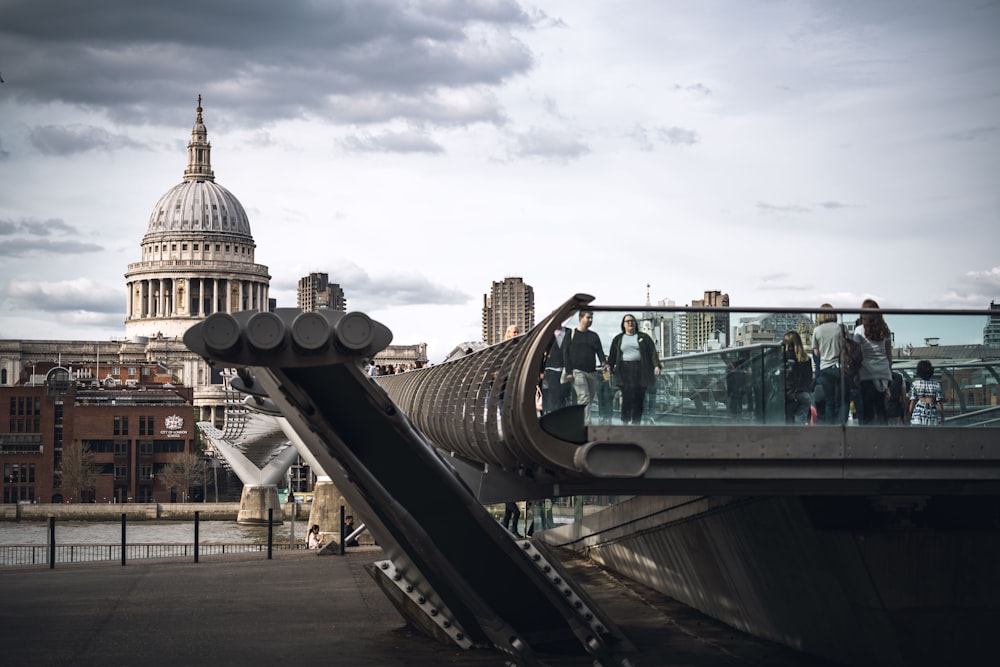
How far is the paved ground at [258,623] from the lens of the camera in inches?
750

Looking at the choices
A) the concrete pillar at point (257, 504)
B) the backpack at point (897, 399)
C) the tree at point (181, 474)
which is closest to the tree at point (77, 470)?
the tree at point (181, 474)

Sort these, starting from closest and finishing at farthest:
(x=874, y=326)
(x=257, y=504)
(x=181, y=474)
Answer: (x=874, y=326)
(x=257, y=504)
(x=181, y=474)

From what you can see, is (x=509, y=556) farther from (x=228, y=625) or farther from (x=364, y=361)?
(x=228, y=625)

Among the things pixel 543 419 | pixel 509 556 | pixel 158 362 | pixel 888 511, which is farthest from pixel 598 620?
pixel 158 362

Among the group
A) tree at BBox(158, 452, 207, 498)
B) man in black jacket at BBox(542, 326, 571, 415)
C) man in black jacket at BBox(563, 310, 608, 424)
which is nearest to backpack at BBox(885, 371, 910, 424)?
man in black jacket at BBox(563, 310, 608, 424)

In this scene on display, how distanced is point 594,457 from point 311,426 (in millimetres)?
3431

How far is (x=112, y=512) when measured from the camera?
11288cm

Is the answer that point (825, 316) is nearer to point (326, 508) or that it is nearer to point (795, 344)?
point (795, 344)

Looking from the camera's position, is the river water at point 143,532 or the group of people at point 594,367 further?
the river water at point 143,532

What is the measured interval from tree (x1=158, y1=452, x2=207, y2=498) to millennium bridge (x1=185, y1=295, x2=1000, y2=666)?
102815mm

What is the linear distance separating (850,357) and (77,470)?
107594 millimetres

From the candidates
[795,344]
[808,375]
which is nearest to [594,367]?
[795,344]

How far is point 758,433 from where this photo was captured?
1510 cm

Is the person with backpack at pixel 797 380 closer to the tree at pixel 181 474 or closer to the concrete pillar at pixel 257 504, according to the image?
the concrete pillar at pixel 257 504
